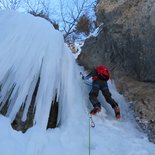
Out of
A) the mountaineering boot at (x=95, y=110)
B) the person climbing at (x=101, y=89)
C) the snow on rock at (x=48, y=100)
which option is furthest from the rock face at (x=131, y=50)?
the mountaineering boot at (x=95, y=110)

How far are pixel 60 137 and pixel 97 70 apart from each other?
1997 mm

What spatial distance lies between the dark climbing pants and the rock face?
0.49 metres

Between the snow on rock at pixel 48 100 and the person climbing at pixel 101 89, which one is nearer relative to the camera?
the snow on rock at pixel 48 100

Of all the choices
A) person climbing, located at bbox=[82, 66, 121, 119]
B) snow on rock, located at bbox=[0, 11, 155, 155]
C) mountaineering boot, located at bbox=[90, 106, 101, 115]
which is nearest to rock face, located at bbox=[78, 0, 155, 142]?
snow on rock, located at bbox=[0, 11, 155, 155]

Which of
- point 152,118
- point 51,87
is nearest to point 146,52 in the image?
point 152,118

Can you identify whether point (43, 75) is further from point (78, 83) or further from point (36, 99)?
point (78, 83)

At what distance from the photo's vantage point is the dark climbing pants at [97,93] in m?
6.04

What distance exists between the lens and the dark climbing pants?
19.8 feet

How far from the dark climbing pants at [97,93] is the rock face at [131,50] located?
1.60 ft

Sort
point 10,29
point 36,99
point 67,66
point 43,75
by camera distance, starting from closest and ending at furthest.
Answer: point 36,99 < point 43,75 < point 10,29 < point 67,66

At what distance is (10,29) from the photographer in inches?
244

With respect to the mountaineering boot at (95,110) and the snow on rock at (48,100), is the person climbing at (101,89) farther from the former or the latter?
the snow on rock at (48,100)

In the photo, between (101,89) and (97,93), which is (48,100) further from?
(101,89)

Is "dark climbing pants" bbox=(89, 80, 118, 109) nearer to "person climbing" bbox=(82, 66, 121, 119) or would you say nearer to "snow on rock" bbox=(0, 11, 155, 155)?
"person climbing" bbox=(82, 66, 121, 119)
